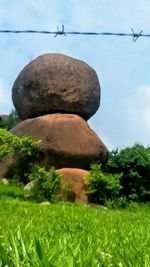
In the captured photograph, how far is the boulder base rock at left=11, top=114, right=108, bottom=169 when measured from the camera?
21844 mm

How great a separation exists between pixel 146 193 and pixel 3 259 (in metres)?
19.7

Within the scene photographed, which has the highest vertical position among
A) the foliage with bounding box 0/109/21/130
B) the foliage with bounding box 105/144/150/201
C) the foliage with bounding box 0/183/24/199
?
the foliage with bounding box 0/109/21/130

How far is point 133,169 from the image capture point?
2177 cm

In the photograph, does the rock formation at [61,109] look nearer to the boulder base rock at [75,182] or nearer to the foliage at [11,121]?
the boulder base rock at [75,182]

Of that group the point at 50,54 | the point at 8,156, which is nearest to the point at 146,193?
the point at 8,156

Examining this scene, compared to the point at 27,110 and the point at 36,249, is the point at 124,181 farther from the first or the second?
the point at 36,249

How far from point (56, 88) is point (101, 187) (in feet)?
15.3

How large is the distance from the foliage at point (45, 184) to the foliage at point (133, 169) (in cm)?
270

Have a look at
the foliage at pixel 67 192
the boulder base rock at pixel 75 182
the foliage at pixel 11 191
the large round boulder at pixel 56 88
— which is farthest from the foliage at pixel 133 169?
the foliage at pixel 11 191

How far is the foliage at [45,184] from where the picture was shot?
19.1m

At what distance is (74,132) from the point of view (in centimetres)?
2222

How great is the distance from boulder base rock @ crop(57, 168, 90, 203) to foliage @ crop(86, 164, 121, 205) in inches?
10.0

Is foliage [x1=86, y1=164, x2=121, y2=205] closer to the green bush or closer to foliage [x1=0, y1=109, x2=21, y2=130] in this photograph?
the green bush

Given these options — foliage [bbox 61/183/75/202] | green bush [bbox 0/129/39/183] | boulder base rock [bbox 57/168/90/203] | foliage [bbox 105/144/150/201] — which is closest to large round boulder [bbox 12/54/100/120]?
green bush [bbox 0/129/39/183]
